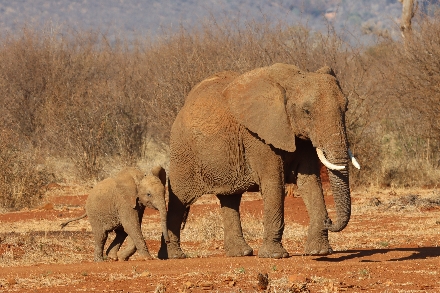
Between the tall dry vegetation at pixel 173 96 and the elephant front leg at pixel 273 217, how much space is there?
9420 millimetres

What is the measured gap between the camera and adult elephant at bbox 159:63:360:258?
1036cm

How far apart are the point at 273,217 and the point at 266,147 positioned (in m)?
0.77

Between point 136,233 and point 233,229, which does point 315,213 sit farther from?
point 136,233

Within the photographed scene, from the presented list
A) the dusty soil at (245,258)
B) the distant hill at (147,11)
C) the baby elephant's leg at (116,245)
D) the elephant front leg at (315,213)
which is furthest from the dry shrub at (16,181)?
the distant hill at (147,11)

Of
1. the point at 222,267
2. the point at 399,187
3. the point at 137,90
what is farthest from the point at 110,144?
the point at 222,267

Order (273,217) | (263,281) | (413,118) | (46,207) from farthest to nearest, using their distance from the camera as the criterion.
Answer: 1. (413,118)
2. (46,207)
3. (273,217)
4. (263,281)

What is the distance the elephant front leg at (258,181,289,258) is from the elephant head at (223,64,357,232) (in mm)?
513

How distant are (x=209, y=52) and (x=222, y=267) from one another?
17880mm

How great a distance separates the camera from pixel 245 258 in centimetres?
1123

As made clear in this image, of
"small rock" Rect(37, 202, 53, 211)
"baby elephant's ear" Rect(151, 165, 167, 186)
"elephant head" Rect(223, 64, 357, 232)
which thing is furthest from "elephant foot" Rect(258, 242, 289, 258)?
"small rock" Rect(37, 202, 53, 211)

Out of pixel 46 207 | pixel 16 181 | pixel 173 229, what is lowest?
pixel 46 207

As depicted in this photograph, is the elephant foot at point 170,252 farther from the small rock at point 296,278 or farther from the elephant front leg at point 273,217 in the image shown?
the small rock at point 296,278

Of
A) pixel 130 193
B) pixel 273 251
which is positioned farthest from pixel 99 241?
pixel 273 251

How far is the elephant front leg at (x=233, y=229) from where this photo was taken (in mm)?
11898
